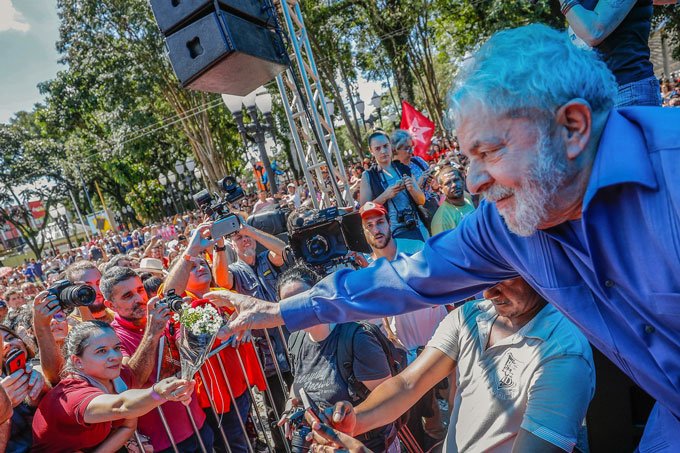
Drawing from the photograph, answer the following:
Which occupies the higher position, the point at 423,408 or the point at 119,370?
the point at 119,370

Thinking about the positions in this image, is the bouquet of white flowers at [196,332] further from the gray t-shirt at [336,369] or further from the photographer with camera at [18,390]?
the photographer with camera at [18,390]

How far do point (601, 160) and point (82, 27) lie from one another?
2218 centimetres

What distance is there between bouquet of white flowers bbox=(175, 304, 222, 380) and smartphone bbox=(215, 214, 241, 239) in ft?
2.34

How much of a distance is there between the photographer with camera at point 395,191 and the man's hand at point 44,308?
2.89 m

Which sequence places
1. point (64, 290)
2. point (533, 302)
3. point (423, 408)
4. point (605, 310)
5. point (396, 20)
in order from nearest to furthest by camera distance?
point (605, 310), point (533, 302), point (64, 290), point (423, 408), point (396, 20)

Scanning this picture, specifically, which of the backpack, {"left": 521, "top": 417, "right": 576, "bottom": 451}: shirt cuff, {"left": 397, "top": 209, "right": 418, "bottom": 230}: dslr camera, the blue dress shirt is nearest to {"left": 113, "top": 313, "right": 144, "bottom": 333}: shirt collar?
the backpack

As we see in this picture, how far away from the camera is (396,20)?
64.2 feet

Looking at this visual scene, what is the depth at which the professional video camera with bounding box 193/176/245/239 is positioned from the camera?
10.4 feet

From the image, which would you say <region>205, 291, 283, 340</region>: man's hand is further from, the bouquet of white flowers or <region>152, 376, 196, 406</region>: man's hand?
<region>152, 376, 196, 406</region>: man's hand

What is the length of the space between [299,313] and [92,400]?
4.90 feet

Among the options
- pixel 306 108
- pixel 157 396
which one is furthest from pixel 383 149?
pixel 157 396

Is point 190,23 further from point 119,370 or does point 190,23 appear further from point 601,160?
point 601,160

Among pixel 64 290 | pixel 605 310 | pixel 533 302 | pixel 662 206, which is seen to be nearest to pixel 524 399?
pixel 533 302

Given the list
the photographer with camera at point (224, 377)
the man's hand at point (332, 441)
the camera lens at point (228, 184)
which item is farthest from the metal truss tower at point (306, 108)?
the man's hand at point (332, 441)
